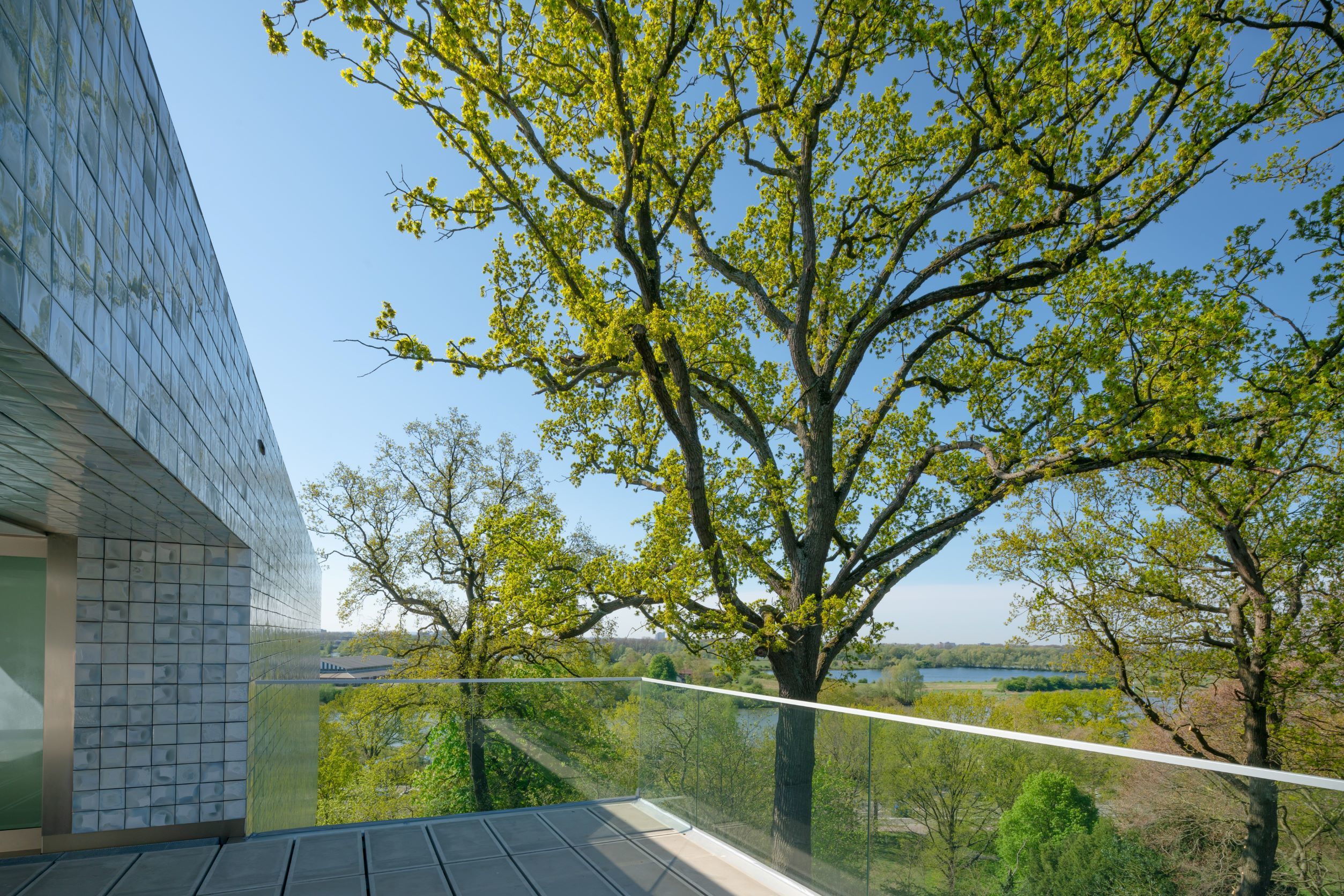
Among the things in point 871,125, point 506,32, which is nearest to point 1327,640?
point 871,125

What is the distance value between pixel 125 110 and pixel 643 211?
628cm

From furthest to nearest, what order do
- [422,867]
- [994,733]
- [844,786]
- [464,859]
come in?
[464,859] < [422,867] < [844,786] < [994,733]

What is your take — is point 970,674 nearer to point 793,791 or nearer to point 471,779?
point 471,779

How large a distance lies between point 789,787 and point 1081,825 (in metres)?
1.81

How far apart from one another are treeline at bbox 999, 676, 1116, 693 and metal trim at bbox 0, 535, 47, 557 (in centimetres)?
1466

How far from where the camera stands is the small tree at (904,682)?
1905 centimetres

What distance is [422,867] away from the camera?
421cm

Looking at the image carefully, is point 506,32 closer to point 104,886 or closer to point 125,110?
point 125,110

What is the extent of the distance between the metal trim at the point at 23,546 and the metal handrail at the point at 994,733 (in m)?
1.43

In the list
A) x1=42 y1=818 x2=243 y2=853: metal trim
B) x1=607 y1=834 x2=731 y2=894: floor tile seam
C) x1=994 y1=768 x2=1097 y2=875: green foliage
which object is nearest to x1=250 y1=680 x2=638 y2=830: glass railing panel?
x1=607 y1=834 x2=731 y2=894: floor tile seam

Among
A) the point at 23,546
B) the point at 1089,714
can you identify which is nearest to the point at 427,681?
the point at 23,546

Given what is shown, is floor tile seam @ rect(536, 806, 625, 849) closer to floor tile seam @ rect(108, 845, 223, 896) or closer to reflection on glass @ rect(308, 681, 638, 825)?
reflection on glass @ rect(308, 681, 638, 825)

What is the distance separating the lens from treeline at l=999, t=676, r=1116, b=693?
13984 mm

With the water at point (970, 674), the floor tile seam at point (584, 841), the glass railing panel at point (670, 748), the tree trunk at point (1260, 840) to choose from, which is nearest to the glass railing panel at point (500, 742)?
the glass railing panel at point (670, 748)
